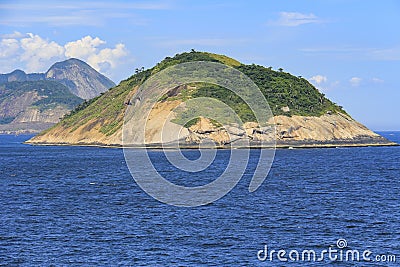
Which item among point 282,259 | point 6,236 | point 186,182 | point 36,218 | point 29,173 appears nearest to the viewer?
point 282,259

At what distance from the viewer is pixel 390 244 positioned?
59031 mm

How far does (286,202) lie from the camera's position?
285 ft

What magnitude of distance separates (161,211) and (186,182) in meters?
36.3

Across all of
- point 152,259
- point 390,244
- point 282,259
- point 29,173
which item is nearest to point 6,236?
point 152,259

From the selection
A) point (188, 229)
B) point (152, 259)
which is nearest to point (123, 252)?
point (152, 259)

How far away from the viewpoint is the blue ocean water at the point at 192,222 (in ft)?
182

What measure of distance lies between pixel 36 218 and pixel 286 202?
100 ft

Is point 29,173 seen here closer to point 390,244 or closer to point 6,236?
point 6,236

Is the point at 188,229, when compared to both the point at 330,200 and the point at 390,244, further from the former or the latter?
the point at 330,200

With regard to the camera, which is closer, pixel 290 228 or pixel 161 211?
pixel 290 228

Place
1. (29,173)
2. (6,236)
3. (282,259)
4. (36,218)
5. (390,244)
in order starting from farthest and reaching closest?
(29,173)
(36,218)
(6,236)
(390,244)
(282,259)

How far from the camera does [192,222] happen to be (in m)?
70.8

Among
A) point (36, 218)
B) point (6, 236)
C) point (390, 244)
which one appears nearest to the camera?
point (390, 244)

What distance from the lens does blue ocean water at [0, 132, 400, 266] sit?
55.4 m
